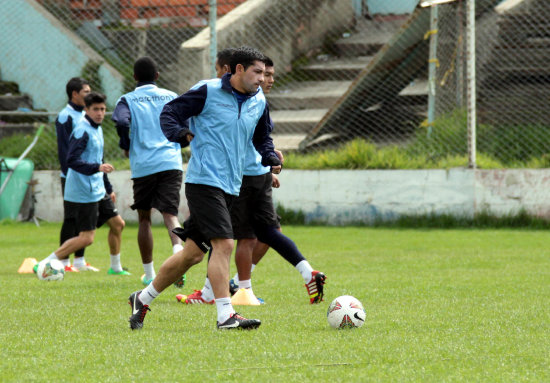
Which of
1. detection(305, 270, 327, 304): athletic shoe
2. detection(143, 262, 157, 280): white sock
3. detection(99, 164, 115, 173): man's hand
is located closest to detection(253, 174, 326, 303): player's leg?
detection(305, 270, 327, 304): athletic shoe

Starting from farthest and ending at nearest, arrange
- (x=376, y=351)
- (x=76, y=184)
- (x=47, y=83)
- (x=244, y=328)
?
(x=47, y=83) → (x=76, y=184) → (x=244, y=328) → (x=376, y=351)

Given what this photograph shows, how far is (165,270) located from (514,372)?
102 inches

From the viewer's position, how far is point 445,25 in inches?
585

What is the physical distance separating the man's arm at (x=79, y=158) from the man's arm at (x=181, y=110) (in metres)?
3.32

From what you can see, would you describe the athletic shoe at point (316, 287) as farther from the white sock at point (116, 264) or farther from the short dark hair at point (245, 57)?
the white sock at point (116, 264)

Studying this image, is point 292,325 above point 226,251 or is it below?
below

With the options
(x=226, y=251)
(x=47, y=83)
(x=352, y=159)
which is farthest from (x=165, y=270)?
(x=47, y=83)

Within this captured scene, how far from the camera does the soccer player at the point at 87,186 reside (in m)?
A: 9.66

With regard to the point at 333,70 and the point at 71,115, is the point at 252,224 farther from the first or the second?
the point at 333,70

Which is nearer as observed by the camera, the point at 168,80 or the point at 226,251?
the point at 226,251

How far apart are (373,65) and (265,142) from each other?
9.14m

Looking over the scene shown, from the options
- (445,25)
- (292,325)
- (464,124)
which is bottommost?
(292,325)

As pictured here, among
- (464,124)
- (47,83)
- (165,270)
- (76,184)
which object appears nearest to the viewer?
(165,270)

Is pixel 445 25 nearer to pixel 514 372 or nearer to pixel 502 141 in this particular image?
pixel 502 141
